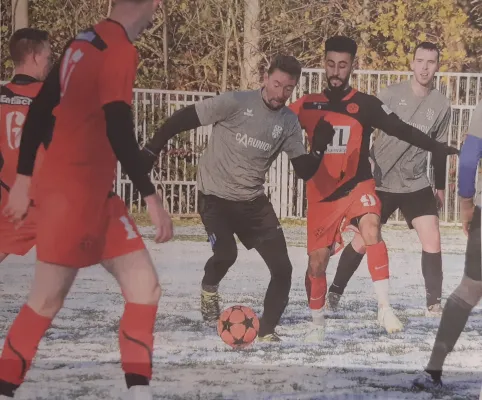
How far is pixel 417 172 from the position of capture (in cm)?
476

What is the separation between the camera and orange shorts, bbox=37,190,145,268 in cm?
273

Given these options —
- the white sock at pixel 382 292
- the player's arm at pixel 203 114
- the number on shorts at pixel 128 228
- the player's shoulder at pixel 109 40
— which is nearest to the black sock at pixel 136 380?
the number on shorts at pixel 128 228

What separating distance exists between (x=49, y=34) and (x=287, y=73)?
94 cm

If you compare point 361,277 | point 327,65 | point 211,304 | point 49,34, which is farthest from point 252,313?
point 49,34

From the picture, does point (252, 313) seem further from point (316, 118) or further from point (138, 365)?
point (138, 365)

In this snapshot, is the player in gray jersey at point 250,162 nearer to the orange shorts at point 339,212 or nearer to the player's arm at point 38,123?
the orange shorts at point 339,212

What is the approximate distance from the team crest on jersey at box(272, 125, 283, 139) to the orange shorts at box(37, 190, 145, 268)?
4.53 ft

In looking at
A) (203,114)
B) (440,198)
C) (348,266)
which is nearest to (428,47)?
(440,198)

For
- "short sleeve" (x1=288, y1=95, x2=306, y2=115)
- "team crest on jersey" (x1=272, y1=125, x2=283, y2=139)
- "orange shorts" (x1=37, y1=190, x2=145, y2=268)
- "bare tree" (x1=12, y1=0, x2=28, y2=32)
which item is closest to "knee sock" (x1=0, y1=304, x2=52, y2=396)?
"orange shorts" (x1=37, y1=190, x2=145, y2=268)

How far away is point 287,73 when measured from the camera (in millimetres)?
3936

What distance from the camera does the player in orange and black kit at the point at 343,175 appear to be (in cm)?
429

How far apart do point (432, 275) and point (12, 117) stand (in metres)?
2.00

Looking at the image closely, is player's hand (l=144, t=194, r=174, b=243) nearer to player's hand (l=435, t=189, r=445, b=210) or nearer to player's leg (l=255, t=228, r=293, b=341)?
player's leg (l=255, t=228, r=293, b=341)

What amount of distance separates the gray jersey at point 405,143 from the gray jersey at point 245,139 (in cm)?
61
